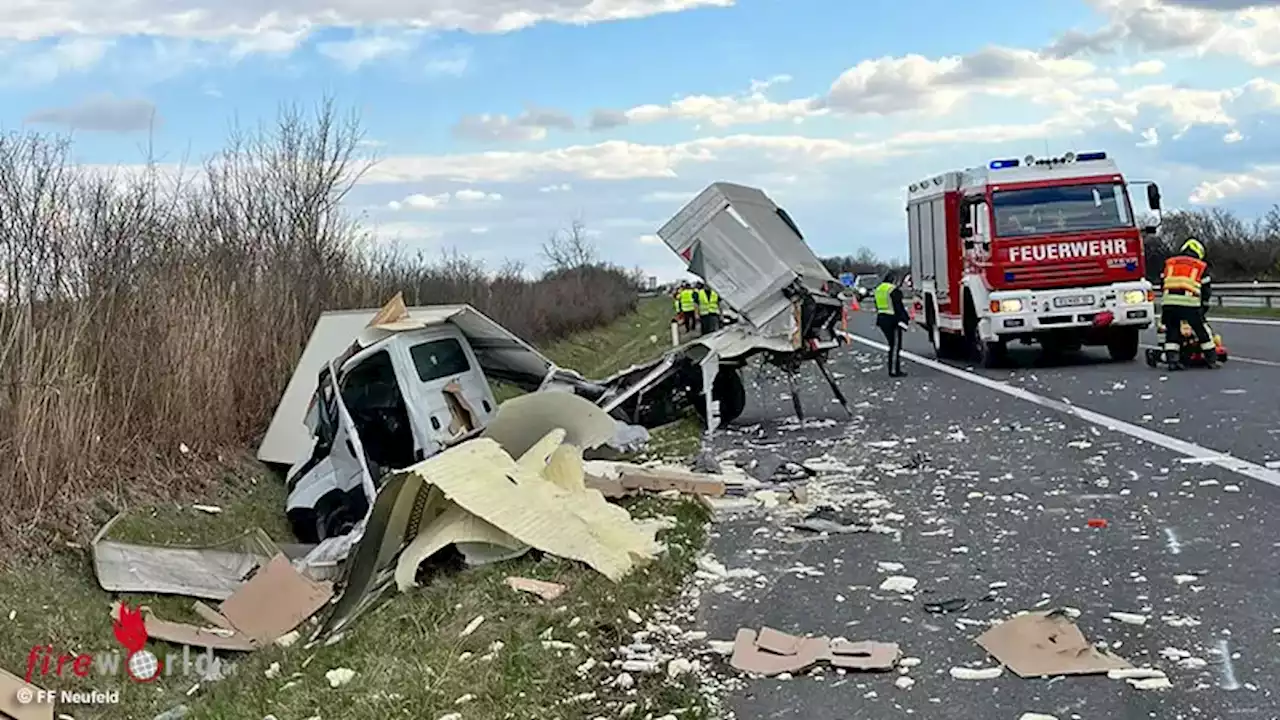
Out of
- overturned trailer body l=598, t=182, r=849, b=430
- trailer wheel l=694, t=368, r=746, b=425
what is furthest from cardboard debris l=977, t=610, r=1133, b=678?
trailer wheel l=694, t=368, r=746, b=425

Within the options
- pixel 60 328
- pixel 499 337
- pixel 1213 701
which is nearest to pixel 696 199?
pixel 499 337

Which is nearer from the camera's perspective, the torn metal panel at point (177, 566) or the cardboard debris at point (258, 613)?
the cardboard debris at point (258, 613)

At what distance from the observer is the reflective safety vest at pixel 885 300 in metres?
20.6

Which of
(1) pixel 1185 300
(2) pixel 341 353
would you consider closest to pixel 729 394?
(2) pixel 341 353

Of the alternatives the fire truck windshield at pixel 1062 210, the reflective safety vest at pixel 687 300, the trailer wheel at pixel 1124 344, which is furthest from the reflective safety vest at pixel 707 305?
the trailer wheel at pixel 1124 344

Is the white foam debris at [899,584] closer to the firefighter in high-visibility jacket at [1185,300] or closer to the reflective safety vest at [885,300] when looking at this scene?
the firefighter in high-visibility jacket at [1185,300]

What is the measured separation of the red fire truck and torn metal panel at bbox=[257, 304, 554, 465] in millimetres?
8499

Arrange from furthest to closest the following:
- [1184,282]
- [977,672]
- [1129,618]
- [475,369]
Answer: [1184,282]
[475,369]
[1129,618]
[977,672]

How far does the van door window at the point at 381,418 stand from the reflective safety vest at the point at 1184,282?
10489mm

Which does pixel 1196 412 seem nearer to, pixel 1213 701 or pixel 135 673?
pixel 1213 701

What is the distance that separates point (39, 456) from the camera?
30.0 feet

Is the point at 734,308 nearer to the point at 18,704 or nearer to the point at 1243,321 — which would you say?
the point at 18,704

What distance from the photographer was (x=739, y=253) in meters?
14.3

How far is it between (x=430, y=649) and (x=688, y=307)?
30.6 meters
